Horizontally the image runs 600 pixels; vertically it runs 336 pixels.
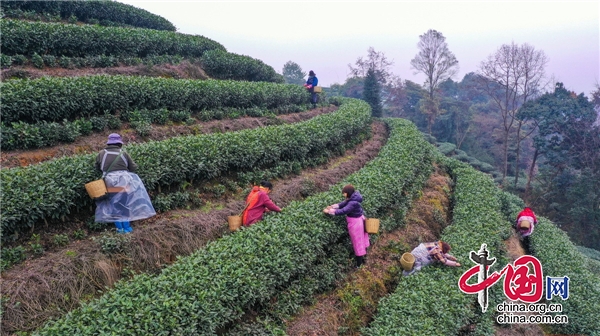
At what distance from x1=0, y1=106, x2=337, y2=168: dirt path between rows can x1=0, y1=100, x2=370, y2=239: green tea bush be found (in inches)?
50.1

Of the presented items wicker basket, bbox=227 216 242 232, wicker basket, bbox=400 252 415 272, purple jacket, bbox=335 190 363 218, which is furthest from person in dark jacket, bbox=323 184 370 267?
wicker basket, bbox=227 216 242 232

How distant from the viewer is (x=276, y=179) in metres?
10.6

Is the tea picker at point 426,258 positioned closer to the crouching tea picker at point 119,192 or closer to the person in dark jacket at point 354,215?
the person in dark jacket at point 354,215

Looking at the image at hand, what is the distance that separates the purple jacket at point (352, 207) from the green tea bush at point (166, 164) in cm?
341

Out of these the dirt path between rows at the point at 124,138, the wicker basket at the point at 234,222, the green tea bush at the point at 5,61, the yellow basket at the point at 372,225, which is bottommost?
the yellow basket at the point at 372,225

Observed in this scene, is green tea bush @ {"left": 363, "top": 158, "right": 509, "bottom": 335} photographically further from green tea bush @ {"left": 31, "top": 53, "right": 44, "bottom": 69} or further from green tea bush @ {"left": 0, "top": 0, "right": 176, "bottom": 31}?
green tea bush @ {"left": 0, "top": 0, "right": 176, "bottom": 31}

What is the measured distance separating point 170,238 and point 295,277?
260cm

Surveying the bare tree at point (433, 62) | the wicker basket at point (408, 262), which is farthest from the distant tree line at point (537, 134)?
the wicker basket at point (408, 262)

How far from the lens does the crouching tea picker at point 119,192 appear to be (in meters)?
6.36

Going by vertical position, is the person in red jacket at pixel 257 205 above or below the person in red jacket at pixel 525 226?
above

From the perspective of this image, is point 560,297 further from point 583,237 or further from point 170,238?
point 583,237

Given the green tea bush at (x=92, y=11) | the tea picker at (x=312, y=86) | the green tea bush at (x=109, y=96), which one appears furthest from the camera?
the tea picker at (x=312, y=86)

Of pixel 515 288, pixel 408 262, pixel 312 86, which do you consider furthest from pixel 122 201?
pixel 312 86

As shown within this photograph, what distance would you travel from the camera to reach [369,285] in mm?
7625
